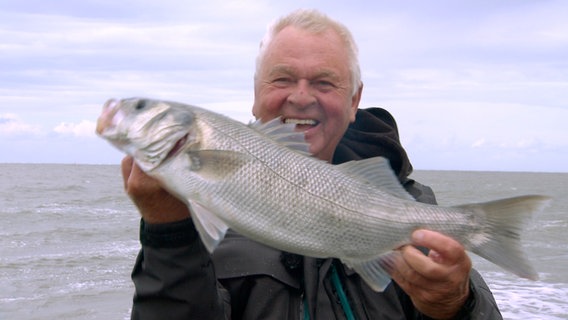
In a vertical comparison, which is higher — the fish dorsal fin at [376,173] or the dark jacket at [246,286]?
the fish dorsal fin at [376,173]

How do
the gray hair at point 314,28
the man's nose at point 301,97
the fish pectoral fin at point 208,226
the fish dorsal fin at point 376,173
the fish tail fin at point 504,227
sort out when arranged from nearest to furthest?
1. the fish pectoral fin at point 208,226
2. the fish tail fin at point 504,227
3. the fish dorsal fin at point 376,173
4. the man's nose at point 301,97
5. the gray hair at point 314,28

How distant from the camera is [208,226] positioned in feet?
9.82

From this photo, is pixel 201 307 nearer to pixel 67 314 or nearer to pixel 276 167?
pixel 276 167

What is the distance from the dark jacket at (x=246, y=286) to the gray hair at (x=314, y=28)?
1382mm

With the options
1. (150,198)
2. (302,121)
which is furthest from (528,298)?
(150,198)

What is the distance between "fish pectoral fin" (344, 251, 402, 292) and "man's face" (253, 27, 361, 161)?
1131mm

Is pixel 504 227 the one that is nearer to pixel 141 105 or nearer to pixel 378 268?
pixel 378 268

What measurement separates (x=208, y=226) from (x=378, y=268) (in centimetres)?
93

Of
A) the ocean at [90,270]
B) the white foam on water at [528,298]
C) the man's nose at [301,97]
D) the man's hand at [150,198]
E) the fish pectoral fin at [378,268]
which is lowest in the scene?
the ocean at [90,270]

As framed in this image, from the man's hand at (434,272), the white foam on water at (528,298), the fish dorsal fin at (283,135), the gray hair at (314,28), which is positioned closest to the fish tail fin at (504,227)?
the man's hand at (434,272)

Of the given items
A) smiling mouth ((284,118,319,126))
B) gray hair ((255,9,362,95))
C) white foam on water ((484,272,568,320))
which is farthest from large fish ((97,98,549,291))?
white foam on water ((484,272,568,320))

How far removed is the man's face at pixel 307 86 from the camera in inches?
167

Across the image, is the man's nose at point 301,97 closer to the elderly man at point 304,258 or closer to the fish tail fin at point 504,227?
the elderly man at point 304,258

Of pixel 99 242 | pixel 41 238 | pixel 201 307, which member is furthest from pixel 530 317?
pixel 41 238
